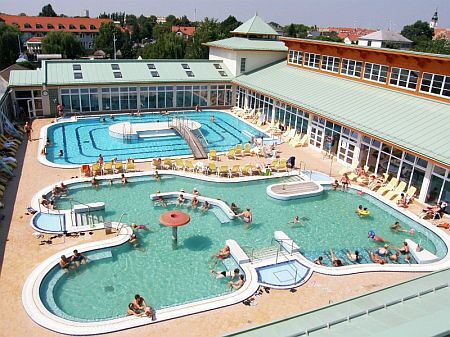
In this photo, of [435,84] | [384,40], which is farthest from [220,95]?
[384,40]

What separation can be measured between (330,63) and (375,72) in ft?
16.4

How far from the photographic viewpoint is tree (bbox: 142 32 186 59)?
202 ft

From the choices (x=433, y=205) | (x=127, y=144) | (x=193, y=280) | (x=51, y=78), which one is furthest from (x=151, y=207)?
(x=51, y=78)

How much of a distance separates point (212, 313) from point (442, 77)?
17625mm

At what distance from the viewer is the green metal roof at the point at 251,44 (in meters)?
35.8

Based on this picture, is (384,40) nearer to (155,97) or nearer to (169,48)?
(169,48)

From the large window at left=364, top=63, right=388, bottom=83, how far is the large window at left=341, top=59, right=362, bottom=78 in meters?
0.76

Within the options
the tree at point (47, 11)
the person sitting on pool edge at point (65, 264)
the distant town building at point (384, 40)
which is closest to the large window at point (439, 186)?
the person sitting on pool edge at point (65, 264)

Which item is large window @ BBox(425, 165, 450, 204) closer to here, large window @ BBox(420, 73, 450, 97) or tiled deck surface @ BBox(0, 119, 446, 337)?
large window @ BBox(420, 73, 450, 97)

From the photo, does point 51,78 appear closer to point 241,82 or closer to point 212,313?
point 241,82

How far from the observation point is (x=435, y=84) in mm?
20969

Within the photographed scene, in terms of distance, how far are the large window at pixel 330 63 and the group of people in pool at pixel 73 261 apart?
22745 millimetres

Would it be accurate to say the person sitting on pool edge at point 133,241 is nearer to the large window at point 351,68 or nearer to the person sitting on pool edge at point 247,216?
the person sitting on pool edge at point 247,216

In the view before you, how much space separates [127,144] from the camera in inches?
1031
